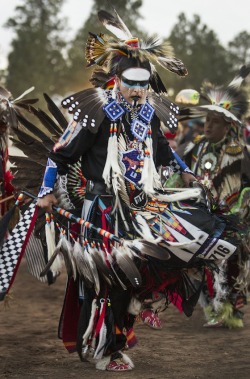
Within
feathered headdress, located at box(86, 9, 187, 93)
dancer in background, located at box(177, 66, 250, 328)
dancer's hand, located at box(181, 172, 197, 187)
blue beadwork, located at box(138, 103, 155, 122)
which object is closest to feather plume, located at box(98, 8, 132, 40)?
feathered headdress, located at box(86, 9, 187, 93)

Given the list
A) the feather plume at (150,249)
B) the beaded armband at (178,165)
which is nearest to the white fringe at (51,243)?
the feather plume at (150,249)

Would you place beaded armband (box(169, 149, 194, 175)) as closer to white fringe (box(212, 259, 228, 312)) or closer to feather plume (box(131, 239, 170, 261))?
feather plume (box(131, 239, 170, 261))

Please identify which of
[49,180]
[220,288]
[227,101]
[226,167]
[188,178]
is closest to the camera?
[49,180]

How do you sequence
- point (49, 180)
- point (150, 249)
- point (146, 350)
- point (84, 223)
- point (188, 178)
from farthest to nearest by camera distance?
1. point (146, 350)
2. point (188, 178)
3. point (49, 180)
4. point (84, 223)
5. point (150, 249)

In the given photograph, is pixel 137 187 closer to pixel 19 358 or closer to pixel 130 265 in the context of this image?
pixel 130 265

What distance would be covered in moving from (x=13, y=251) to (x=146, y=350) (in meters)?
1.25

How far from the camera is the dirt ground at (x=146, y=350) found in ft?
15.5

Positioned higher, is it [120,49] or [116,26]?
[116,26]

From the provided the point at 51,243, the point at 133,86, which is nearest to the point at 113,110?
the point at 133,86

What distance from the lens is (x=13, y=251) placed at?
4770mm

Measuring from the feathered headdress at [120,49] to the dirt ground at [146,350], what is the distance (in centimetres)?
→ 182

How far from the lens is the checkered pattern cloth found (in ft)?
15.5

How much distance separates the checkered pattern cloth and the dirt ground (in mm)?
553

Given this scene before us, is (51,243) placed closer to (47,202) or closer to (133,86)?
(47,202)
